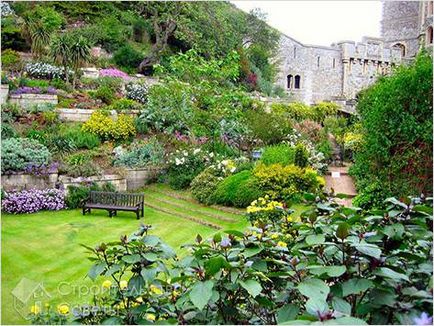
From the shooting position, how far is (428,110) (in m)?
4.75

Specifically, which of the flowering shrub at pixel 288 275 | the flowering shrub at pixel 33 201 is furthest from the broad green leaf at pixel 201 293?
the flowering shrub at pixel 33 201

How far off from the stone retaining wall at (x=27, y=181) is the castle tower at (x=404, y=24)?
998 inches

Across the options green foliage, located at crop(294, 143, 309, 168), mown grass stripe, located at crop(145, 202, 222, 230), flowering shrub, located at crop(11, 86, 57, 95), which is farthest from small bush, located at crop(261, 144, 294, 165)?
flowering shrub, located at crop(11, 86, 57, 95)

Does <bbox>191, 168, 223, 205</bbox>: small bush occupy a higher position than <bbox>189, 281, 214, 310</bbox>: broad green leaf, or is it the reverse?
<bbox>189, 281, 214, 310</bbox>: broad green leaf

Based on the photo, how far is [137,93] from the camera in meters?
14.4

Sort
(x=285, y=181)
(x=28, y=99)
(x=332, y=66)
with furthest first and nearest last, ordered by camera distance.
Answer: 1. (x=332, y=66)
2. (x=28, y=99)
3. (x=285, y=181)

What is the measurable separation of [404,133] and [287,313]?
391 centimetres

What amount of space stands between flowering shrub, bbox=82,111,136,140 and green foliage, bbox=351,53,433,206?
7163 millimetres

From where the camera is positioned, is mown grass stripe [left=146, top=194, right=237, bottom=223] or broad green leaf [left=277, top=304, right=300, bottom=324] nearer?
broad green leaf [left=277, top=304, right=300, bottom=324]

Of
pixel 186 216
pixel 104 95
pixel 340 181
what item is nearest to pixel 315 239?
pixel 186 216

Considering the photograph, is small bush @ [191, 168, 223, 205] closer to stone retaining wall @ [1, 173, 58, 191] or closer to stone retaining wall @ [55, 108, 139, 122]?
stone retaining wall @ [1, 173, 58, 191]

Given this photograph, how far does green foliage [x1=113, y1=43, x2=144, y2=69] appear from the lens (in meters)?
17.8

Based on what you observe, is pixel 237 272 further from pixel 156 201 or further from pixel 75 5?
pixel 75 5

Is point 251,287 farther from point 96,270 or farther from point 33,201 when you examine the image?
point 33,201
